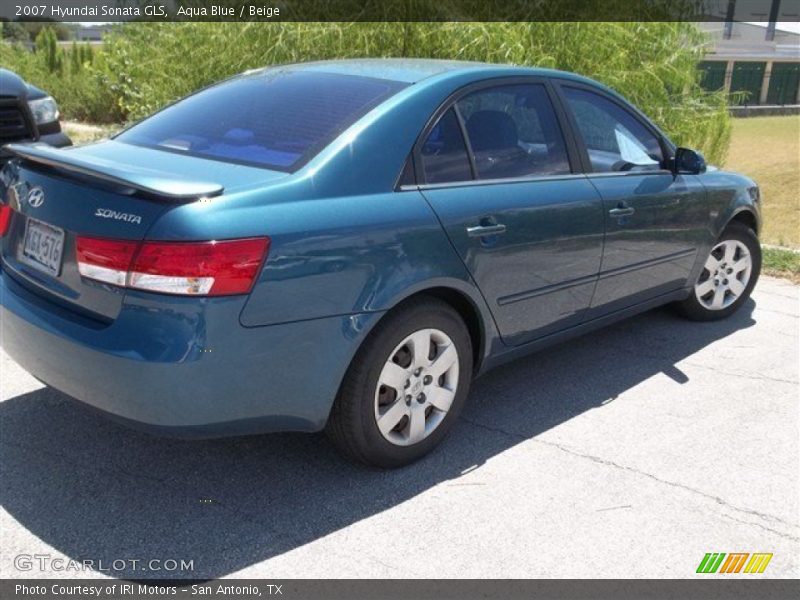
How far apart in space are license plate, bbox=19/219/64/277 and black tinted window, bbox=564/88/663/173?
2.53 meters

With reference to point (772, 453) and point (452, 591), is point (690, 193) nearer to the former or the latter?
point (772, 453)

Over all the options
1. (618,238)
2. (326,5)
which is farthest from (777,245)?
(326,5)

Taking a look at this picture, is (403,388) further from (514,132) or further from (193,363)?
(514,132)

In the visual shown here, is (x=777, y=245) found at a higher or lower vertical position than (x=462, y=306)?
lower

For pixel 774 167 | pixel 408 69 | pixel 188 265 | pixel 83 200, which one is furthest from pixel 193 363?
pixel 774 167

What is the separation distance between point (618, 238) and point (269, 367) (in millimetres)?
2193

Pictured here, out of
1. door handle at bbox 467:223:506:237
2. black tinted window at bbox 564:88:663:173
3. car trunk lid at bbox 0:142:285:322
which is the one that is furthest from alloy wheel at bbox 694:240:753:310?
car trunk lid at bbox 0:142:285:322

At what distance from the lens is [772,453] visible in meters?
3.84

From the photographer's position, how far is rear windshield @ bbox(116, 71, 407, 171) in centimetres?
327

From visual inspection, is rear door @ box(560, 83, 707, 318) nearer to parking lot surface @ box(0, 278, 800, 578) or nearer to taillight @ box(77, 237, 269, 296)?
parking lot surface @ box(0, 278, 800, 578)

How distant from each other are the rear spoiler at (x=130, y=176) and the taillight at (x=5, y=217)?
11.1 inches

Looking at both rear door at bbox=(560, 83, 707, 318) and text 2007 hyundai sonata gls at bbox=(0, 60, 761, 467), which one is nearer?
text 2007 hyundai sonata gls at bbox=(0, 60, 761, 467)

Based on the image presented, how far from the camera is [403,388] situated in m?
3.41

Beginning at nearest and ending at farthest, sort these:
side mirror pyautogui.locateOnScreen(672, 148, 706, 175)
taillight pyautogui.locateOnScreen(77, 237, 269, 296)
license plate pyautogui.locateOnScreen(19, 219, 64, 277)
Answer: taillight pyautogui.locateOnScreen(77, 237, 269, 296) < license plate pyautogui.locateOnScreen(19, 219, 64, 277) < side mirror pyautogui.locateOnScreen(672, 148, 706, 175)
